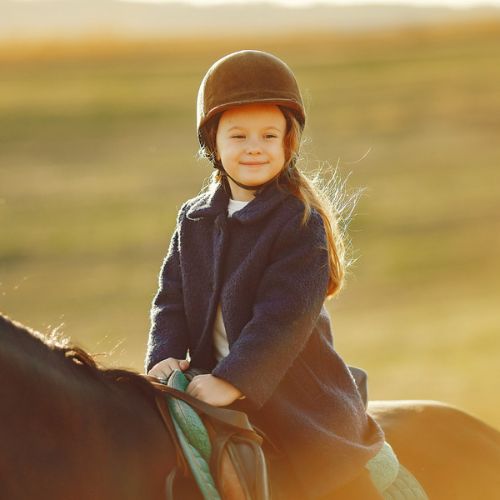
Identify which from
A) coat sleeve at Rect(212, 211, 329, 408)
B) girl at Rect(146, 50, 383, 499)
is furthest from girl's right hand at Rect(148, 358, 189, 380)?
coat sleeve at Rect(212, 211, 329, 408)

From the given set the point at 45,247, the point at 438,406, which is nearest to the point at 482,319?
the point at 45,247

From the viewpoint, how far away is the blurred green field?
48.8 ft

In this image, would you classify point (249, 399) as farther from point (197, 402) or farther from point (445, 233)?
point (445, 233)

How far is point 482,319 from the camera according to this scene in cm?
1612

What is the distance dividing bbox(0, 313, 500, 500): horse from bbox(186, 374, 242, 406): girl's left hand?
0.14 meters

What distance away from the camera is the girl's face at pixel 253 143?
129 inches

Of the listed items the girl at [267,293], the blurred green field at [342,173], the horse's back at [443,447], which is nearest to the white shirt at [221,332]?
the girl at [267,293]

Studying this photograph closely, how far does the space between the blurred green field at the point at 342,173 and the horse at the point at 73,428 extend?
1180 millimetres

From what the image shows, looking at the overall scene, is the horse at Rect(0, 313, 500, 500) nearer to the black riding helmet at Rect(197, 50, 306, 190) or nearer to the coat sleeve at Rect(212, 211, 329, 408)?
the coat sleeve at Rect(212, 211, 329, 408)

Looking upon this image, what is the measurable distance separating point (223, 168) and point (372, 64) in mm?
40906

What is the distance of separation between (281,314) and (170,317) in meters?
0.45

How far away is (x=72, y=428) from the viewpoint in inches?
108

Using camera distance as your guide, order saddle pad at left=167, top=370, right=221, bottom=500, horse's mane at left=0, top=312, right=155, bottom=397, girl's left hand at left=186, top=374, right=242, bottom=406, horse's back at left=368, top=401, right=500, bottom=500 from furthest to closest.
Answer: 1. horse's back at left=368, top=401, right=500, bottom=500
2. girl's left hand at left=186, top=374, right=242, bottom=406
3. saddle pad at left=167, top=370, right=221, bottom=500
4. horse's mane at left=0, top=312, right=155, bottom=397

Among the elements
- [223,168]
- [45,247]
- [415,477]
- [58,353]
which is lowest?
[45,247]
